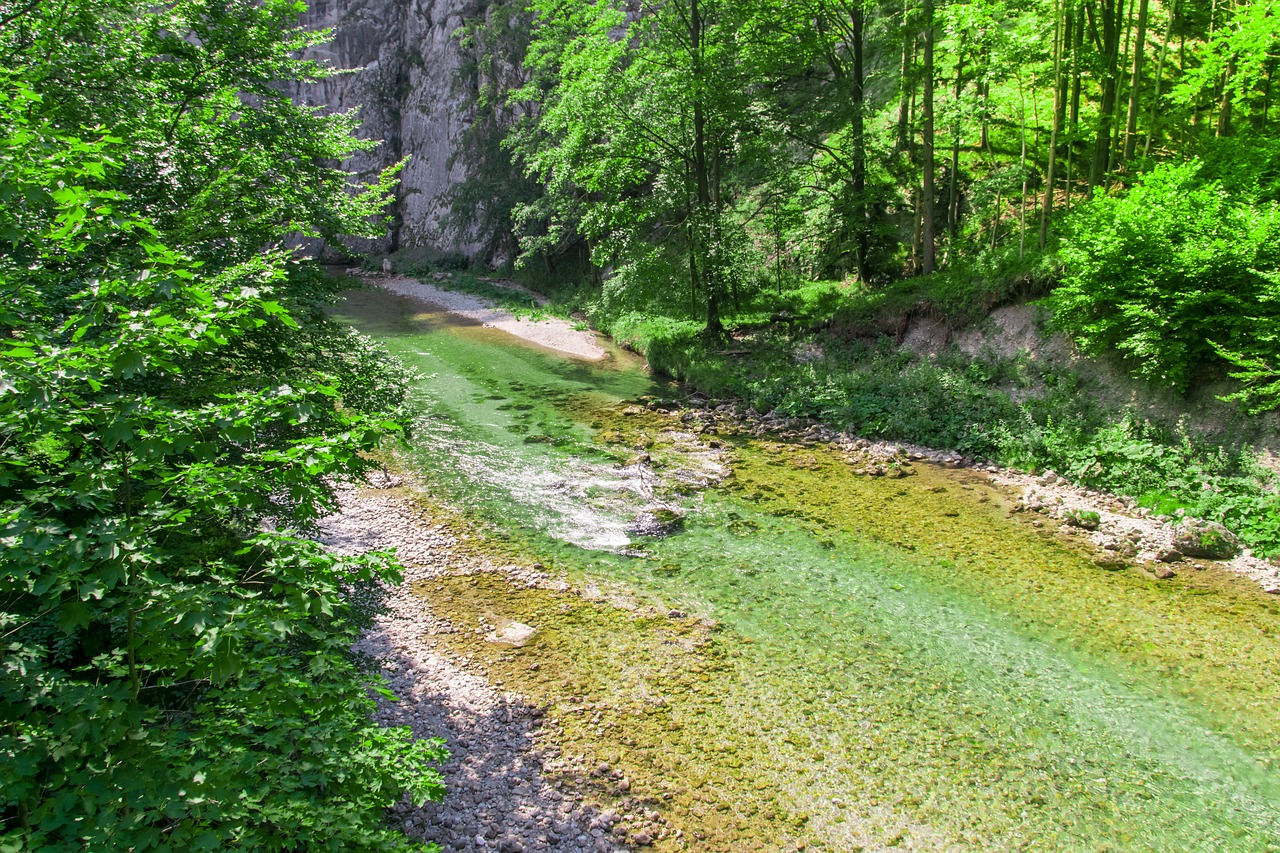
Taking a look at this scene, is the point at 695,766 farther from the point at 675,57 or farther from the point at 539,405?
the point at 675,57

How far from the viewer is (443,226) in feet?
137

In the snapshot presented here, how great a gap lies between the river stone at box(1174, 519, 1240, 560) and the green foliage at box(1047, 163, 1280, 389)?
2447 mm

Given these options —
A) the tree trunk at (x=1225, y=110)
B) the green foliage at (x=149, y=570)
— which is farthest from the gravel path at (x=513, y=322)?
the green foliage at (x=149, y=570)

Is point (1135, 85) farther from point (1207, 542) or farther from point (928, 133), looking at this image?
point (1207, 542)

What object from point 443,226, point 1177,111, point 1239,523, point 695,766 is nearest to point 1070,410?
point 1239,523

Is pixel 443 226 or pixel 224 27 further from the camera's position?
pixel 443 226

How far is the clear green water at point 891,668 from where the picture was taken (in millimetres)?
5613

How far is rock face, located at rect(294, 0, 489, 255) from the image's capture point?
46719 mm

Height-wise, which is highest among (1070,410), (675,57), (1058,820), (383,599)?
(675,57)

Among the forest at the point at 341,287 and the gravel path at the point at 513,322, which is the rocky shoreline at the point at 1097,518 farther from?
the gravel path at the point at 513,322

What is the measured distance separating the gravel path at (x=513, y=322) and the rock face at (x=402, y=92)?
9117 millimetres

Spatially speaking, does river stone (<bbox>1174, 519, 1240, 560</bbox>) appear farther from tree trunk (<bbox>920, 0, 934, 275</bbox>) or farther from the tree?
the tree

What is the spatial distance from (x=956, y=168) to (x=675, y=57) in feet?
26.8

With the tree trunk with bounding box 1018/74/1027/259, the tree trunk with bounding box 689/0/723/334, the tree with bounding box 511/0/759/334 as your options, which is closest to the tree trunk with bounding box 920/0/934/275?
the tree trunk with bounding box 1018/74/1027/259
